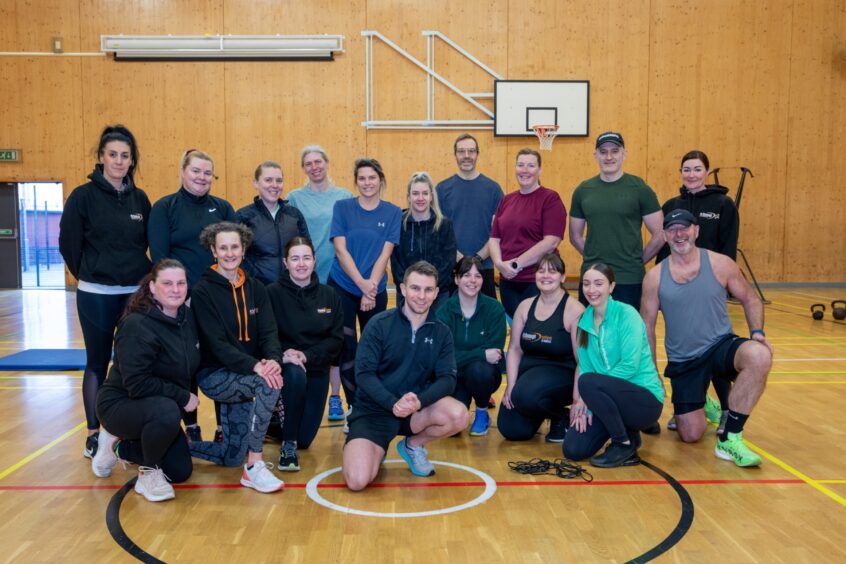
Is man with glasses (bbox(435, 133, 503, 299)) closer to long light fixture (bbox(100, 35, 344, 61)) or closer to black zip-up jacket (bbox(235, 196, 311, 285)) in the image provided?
black zip-up jacket (bbox(235, 196, 311, 285))

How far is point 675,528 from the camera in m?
2.88

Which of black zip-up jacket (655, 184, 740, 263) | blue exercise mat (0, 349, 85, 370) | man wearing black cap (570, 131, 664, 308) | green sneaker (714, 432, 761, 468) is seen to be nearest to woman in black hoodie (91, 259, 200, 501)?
man wearing black cap (570, 131, 664, 308)

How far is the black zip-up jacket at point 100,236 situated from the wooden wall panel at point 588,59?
916 centimetres

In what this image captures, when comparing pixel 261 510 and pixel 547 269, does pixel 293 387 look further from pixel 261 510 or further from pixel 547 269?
pixel 547 269

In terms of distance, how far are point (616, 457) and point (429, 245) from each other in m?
1.69

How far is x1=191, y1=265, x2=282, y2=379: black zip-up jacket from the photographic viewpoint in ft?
11.7

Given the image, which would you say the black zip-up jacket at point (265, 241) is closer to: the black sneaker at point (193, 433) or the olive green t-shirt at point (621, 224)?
the black sneaker at point (193, 433)

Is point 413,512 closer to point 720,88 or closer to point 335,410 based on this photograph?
point 335,410

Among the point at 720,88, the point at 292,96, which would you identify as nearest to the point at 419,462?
the point at 292,96

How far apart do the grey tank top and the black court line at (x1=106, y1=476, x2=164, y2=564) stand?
2792 mm

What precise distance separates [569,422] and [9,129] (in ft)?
38.5

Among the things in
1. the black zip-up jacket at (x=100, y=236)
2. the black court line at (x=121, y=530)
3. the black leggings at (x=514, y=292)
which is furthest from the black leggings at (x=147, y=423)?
the black leggings at (x=514, y=292)

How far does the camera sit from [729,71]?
12.3m

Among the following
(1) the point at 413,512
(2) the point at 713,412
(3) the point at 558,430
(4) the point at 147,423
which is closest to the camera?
(1) the point at 413,512
